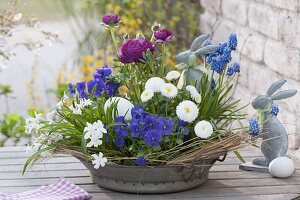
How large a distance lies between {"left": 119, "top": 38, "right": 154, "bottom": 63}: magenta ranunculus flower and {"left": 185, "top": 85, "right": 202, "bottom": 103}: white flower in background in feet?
0.59

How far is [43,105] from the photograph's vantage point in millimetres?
6684

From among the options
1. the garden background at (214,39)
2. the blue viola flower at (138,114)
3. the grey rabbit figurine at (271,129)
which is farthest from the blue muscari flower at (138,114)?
the garden background at (214,39)

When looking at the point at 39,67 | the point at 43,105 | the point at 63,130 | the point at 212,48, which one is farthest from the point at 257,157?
the point at 39,67

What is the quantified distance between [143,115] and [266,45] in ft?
4.04

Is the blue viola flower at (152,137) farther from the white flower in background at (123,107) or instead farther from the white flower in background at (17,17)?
the white flower in background at (17,17)

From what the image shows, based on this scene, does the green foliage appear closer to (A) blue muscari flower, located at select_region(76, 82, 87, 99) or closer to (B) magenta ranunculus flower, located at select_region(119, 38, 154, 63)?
(A) blue muscari flower, located at select_region(76, 82, 87, 99)

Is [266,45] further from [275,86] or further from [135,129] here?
[135,129]

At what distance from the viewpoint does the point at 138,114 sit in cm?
249

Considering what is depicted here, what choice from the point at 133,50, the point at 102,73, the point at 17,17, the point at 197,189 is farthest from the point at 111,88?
the point at 17,17

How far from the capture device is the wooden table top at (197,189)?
100 inches

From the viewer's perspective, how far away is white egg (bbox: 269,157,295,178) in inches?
107

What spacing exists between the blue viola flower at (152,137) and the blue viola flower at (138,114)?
60 millimetres

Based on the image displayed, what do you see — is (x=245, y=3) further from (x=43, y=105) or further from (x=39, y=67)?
(x=39, y=67)

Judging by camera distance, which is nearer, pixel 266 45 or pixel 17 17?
pixel 266 45
